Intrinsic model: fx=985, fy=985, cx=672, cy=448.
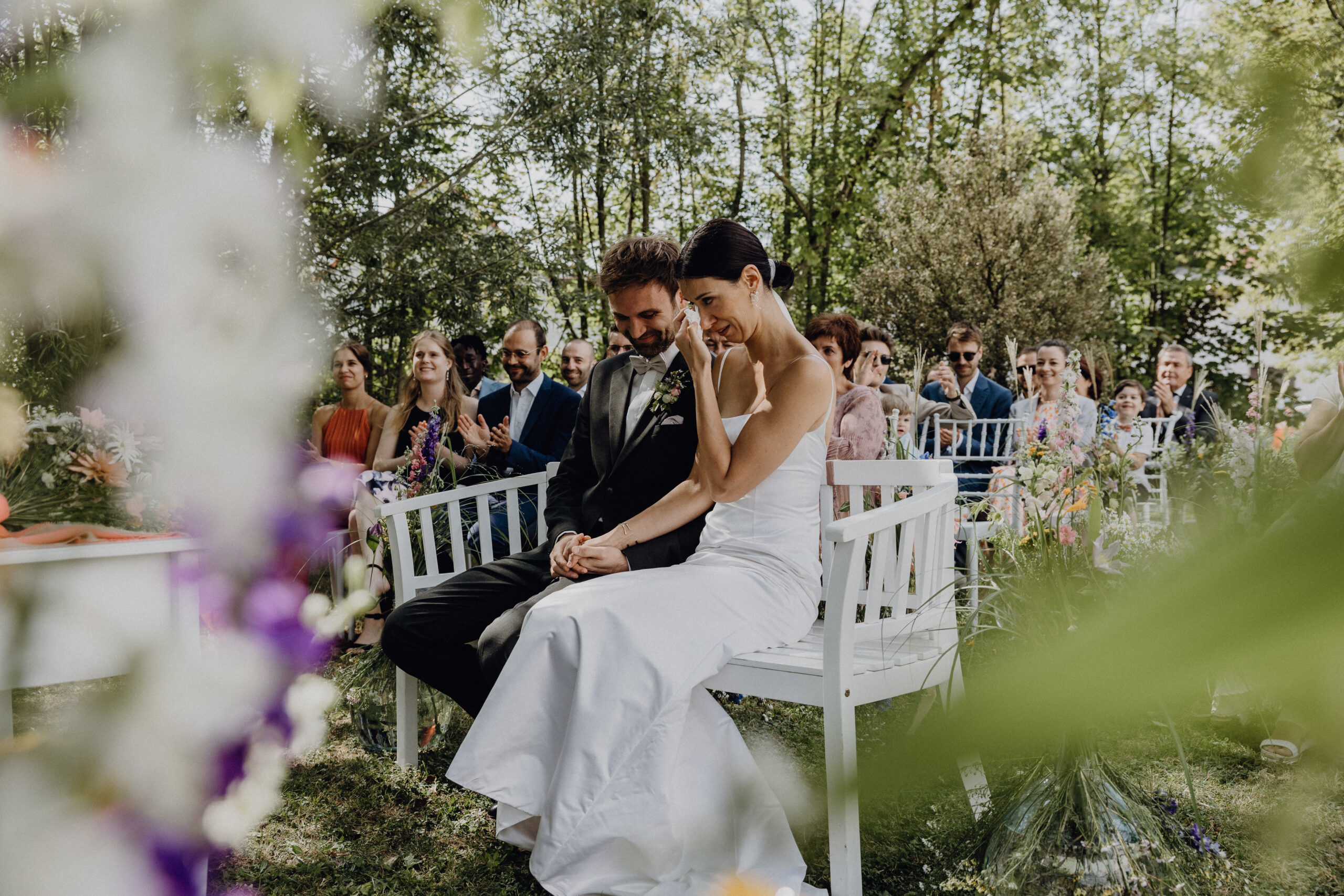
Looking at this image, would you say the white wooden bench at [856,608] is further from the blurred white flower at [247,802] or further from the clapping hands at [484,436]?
the blurred white flower at [247,802]

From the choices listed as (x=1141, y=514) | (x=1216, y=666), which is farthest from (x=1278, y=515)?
(x=1141, y=514)

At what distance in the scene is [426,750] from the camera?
3152 millimetres

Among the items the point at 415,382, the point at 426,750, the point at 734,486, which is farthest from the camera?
the point at 415,382

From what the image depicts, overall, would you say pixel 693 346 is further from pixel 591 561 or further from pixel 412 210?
pixel 412 210

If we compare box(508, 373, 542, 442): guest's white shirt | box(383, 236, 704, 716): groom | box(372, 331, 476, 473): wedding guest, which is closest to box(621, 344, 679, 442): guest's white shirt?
box(383, 236, 704, 716): groom

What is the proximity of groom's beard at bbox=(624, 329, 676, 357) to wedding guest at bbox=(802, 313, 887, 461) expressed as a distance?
2.56 ft

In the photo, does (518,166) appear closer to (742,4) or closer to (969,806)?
(742,4)

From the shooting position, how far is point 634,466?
2766mm

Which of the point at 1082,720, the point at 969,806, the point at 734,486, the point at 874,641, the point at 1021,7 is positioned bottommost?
the point at 969,806

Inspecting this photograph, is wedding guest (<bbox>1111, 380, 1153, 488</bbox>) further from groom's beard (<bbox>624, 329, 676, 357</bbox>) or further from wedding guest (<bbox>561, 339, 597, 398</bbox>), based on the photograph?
wedding guest (<bbox>561, 339, 597, 398</bbox>)

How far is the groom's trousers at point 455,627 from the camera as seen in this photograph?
271 cm

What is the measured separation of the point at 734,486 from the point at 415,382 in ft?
8.18

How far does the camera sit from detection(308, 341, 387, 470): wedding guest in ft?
15.9

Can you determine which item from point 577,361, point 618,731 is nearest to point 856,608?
point 618,731
